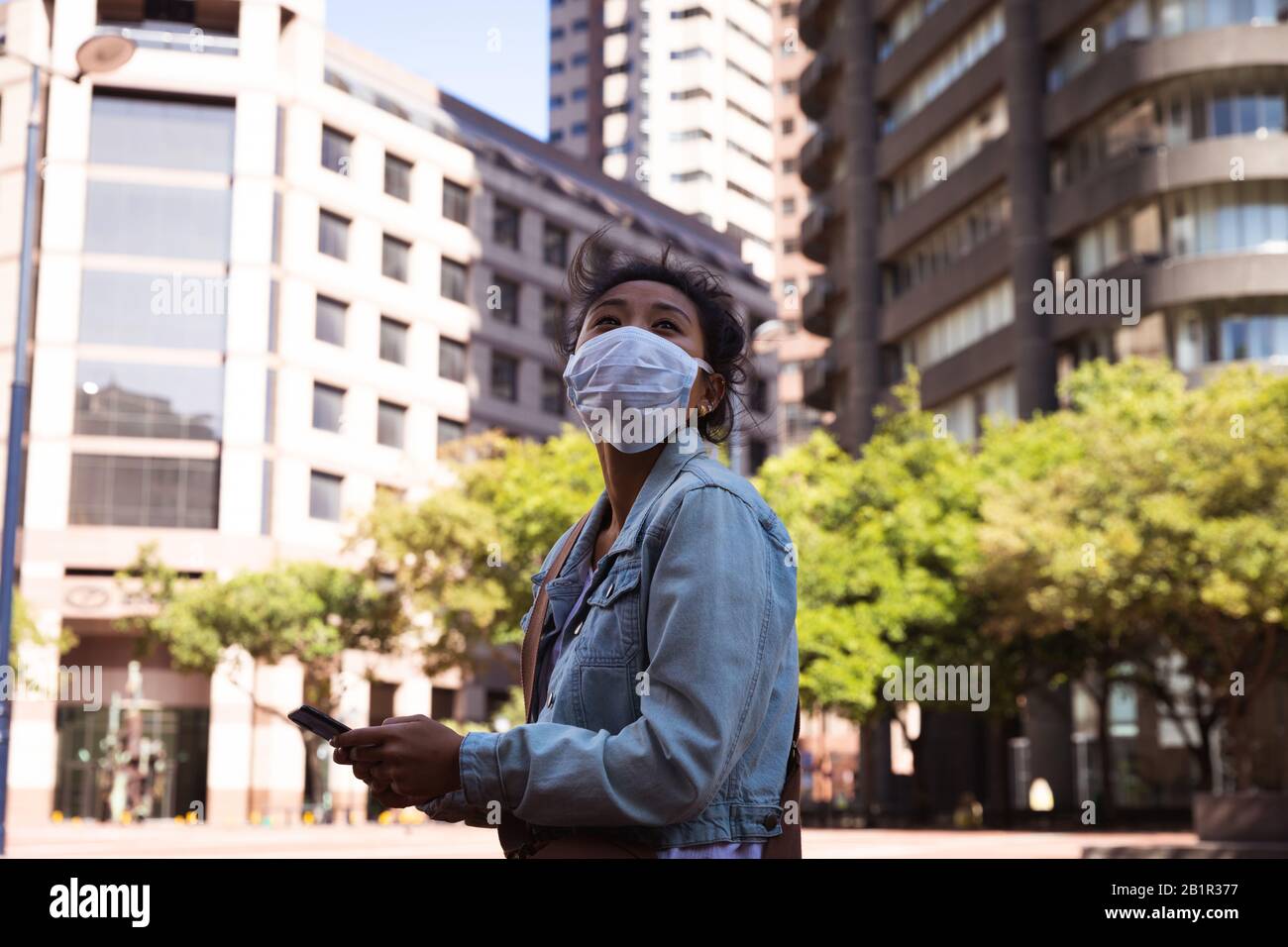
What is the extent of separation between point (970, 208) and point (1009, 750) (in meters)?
17.4

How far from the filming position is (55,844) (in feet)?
93.0

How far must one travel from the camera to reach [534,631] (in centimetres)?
253

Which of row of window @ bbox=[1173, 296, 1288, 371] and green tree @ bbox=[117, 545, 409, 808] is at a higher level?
row of window @ bbox=[1173, 296, 1288, 371]

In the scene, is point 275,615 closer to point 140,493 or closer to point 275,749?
point 275,749

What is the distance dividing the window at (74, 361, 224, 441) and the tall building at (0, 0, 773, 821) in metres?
0.06

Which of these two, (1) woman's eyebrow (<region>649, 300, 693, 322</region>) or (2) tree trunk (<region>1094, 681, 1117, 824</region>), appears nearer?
(1) woman's eyebrow (<region>649, 300, 693, 322</region>)

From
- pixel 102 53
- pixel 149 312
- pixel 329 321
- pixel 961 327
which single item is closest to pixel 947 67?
pixel 961 327

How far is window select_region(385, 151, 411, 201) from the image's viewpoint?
188 ft

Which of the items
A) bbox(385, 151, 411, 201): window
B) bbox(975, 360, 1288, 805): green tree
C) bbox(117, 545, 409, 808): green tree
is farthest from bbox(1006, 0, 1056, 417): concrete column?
bbox(385, 151, 411, 201): window

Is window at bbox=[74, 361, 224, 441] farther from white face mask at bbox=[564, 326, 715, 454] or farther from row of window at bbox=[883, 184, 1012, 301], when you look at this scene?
white face mask at bbox=[564, 326, 715, 454]

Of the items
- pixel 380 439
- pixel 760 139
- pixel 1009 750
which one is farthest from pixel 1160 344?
pixel 760 139

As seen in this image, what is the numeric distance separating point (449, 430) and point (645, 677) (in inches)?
2289

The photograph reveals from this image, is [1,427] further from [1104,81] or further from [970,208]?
[1104,81]

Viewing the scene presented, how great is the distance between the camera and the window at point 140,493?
1919 inches
